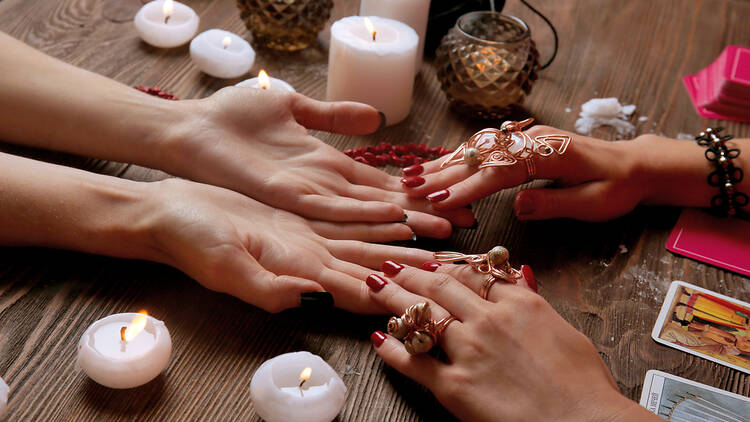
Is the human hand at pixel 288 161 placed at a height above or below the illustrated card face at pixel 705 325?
above

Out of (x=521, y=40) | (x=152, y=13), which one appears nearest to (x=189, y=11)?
(x=152, y=13)

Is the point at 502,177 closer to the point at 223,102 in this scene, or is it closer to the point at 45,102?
the point at 223,102

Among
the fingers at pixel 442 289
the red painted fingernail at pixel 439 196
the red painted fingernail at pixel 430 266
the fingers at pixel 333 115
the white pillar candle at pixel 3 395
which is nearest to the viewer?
the white pillar candle at pixel 3 395

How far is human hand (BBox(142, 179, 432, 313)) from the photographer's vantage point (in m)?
0.82

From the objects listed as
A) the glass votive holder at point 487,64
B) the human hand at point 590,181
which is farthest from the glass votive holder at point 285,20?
the human hand at point 590,181

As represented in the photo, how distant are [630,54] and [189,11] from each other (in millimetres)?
1034

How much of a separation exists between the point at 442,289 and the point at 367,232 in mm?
189

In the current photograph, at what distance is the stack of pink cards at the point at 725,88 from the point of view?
141cm

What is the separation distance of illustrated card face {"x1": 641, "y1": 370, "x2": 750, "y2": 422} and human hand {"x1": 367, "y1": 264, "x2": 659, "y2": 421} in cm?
11

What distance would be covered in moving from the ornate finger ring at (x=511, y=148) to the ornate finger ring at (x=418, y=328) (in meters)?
0.34

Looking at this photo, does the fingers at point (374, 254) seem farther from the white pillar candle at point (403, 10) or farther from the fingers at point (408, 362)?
the white pillar candle at point (403, 10)

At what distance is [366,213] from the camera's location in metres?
0.98

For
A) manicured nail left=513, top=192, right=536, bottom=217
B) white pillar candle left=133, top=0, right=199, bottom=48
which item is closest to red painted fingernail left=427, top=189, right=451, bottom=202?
manicured nail left=513, top=192, right=536, bottom=217

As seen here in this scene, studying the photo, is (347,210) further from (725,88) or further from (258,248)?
(725,88)
